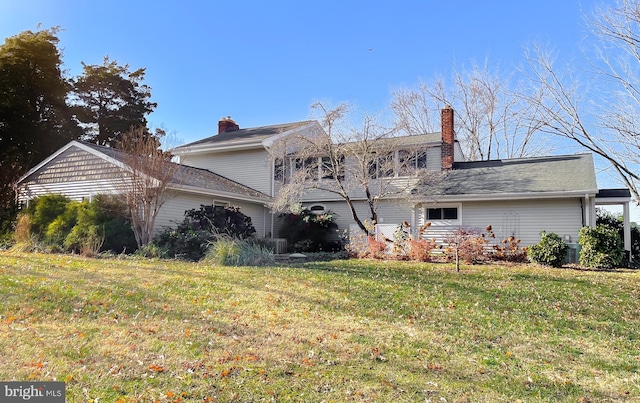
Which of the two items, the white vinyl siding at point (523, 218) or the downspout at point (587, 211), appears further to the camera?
the white vinyl siding at point (523, 218)

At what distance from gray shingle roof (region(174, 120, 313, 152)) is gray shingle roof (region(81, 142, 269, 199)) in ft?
6.05

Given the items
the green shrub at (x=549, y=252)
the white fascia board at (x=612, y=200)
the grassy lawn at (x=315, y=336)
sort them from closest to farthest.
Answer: the grassy lawn at (x=315, y=336)
the green shrub at (x=549, y=252)
the white fascia board at (x=612, y=200)

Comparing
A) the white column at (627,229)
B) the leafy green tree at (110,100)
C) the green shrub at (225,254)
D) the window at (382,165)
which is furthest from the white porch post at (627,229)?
the leafy green tree at (110,100)

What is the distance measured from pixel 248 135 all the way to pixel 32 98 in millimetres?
14697

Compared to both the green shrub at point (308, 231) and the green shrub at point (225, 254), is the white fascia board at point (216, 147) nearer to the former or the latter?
the green shrub at point (308, 231)

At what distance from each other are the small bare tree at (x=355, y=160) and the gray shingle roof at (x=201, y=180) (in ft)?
7.68

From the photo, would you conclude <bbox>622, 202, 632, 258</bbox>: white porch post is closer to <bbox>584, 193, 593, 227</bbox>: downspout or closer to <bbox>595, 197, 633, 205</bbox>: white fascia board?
<bbox>595, 197, 633, 205</bbox>: white fascia board

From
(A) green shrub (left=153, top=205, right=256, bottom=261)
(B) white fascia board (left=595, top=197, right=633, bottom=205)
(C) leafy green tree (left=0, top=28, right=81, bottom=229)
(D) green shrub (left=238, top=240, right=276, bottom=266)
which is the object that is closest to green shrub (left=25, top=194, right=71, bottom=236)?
(A) green shrub (left=153, top=205, right=256, bottom=261)

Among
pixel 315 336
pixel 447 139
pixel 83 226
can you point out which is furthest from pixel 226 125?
pixel 315 336

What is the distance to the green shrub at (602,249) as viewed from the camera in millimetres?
11766

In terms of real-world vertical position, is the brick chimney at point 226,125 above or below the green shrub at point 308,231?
above

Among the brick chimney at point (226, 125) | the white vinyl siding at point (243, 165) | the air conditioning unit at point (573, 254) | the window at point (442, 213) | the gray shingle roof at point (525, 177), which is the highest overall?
the brick chimney at point (226, 125)

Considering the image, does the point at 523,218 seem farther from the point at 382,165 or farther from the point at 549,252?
the point at 382,165

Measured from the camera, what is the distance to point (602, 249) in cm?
1189
